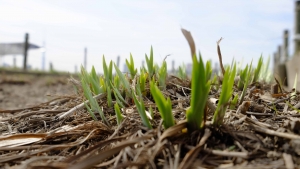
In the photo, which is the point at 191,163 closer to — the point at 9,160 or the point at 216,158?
the point at 216,158

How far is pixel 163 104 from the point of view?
0.66 meters

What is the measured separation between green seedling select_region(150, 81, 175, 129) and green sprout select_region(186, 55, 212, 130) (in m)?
0.05

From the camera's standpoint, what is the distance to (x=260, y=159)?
0.60 meters

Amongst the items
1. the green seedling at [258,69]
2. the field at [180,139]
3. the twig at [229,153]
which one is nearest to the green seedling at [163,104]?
the field at [180,139]

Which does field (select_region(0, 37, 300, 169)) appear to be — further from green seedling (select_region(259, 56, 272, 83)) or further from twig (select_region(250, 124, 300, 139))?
green seedling (select_region(259, 56, 272, 83))

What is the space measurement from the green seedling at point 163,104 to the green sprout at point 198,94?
5cm

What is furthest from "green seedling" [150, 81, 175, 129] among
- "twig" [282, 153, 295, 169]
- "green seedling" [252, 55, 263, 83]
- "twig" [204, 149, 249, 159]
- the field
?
"green seedling" [252, 55, 263, 83]

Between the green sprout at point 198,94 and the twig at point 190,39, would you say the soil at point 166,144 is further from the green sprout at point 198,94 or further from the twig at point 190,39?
the twig at point 190,39

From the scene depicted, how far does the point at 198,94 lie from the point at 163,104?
0.28 ft

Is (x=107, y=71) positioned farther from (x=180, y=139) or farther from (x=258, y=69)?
(x=258, y=69)

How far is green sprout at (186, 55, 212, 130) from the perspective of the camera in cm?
61

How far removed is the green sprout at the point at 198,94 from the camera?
2.01ft

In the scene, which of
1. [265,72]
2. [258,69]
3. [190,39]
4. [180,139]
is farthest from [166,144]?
[265,72]

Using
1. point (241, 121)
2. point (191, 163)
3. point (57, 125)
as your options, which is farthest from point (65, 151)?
→ point (241, 121)
